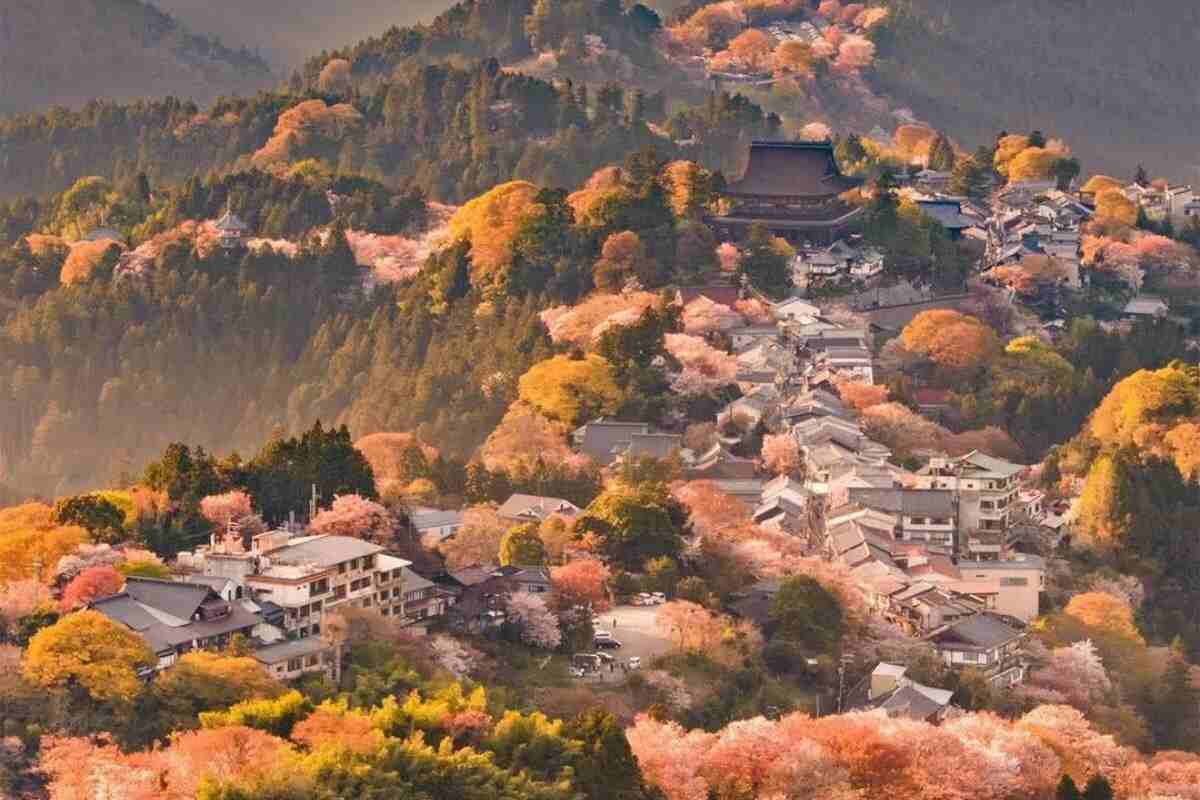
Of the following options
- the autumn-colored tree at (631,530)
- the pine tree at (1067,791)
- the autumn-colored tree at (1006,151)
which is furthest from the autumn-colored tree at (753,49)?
the pine tree at (1067,791)

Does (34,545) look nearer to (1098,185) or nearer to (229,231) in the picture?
(229,231)

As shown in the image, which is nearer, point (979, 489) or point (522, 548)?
point (522, 548)

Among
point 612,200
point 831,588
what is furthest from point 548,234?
point 831,588

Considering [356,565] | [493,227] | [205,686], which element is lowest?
[205,686]

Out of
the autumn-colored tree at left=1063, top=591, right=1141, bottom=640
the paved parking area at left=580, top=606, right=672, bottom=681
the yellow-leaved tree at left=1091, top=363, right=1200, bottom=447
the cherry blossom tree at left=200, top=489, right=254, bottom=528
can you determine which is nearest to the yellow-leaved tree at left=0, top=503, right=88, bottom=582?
the cherry blossom tree at left=200, top=489, right=254, bottom=528

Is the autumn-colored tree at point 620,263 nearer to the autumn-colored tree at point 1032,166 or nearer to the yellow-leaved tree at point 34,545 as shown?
the autumn-colored tree at point 1032,166

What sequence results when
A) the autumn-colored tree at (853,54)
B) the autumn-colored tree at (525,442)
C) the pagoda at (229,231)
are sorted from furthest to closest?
the autumn-colored tree at (853,54) < the pagoda at (229,231) < the autumn-colored tree at (525,442)

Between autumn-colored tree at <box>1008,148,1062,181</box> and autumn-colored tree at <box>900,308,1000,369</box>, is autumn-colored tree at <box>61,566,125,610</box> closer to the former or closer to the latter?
autumn-colored tree at <box>900,308,1000,369</box>

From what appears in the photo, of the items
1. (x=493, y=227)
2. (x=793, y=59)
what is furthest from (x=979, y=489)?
(x=793, y=59)
